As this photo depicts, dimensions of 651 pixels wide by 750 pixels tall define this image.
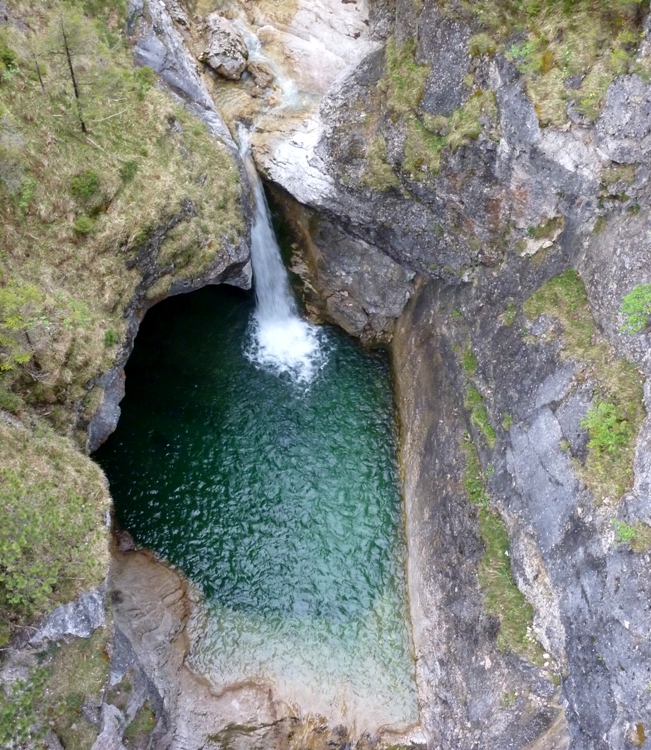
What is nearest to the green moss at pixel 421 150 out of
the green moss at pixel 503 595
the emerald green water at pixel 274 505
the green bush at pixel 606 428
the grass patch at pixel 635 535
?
the emerald green water at pixel 274 505

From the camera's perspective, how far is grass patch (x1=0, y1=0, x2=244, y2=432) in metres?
13.2

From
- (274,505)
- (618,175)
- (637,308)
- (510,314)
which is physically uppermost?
(618,175)

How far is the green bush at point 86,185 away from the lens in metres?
14.6

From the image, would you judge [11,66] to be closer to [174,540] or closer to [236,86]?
[236,86]

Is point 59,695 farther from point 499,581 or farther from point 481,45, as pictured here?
point 481,45

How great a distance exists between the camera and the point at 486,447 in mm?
16250

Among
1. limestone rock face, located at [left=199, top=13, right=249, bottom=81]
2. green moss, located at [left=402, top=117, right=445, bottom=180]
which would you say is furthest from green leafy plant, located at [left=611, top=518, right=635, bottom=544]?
limestone rock face, located at [left=199, top=13, right=249, bottom=81]

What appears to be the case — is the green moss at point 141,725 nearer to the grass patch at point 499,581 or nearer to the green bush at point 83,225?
the grass patch at point 499,581

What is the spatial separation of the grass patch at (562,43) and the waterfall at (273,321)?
990cm

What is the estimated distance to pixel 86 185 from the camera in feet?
48.4

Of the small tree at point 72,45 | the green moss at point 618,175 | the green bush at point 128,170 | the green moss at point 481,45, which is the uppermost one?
the green moss at point 481,45

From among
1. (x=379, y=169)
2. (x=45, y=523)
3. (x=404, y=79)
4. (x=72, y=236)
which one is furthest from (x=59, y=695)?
(x=404, y=79)

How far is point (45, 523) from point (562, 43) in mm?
17588

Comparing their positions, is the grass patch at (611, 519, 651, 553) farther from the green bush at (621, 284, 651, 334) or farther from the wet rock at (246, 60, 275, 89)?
the wet rock at (246, 60, 275, 89)
